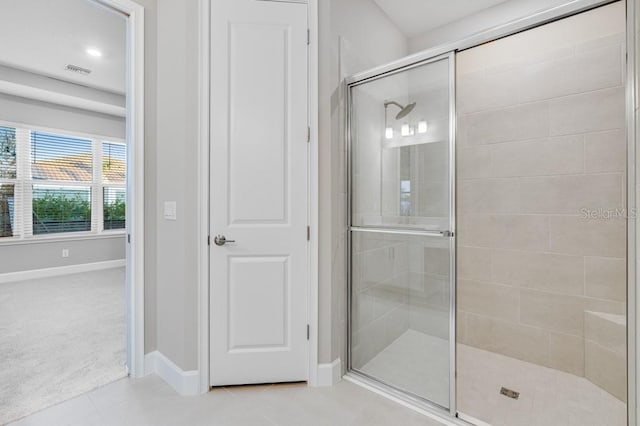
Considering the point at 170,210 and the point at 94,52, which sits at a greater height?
the point at 94,52

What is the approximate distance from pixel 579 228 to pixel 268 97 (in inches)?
85.2

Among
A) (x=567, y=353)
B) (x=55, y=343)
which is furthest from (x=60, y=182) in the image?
(x=567, y=353)

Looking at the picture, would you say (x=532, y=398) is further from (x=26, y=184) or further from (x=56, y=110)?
(x=56, y=110)

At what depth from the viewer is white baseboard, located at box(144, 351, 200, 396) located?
6.24ft

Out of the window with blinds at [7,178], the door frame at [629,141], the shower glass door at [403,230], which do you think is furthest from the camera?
the window with blinds at [7,178]

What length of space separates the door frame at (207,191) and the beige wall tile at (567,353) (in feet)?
5.43

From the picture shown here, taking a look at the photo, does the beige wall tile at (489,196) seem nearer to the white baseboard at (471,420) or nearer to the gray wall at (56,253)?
the white baseboard at (471,420)

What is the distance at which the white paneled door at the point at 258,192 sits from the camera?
6.28 ft

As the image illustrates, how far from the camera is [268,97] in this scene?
6.35ft

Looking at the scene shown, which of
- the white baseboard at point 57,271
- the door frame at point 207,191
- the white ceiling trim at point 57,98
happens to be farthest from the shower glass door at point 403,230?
the white baseboard at point 57,271

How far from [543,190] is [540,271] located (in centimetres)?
57

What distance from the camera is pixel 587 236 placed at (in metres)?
2.08

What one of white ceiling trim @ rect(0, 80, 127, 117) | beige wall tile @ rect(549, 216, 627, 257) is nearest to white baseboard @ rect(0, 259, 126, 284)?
white ceiling trim @ rect(0, 80, 127, 117)

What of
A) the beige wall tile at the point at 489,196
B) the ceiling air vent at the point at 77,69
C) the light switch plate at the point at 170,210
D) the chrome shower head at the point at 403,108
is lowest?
the light switch plate at the point at 170,210
